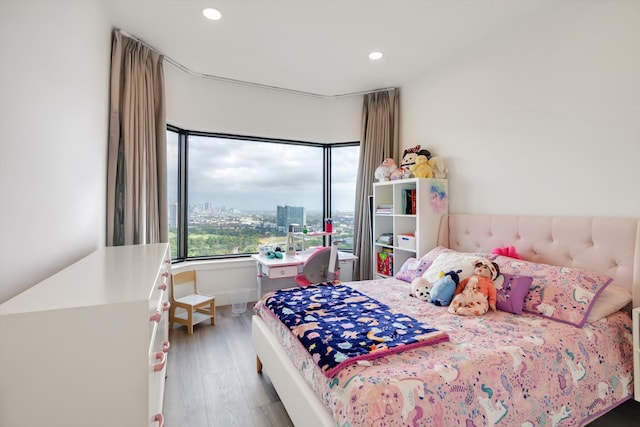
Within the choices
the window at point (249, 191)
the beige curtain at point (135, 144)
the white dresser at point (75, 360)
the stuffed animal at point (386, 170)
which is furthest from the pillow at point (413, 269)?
the beige curtain at point (135, 144)

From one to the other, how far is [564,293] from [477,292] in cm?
46

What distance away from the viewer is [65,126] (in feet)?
4.98

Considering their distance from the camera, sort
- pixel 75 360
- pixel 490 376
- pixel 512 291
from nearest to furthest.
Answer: pixel 75 360, pixel 490 376, pixel 512 291

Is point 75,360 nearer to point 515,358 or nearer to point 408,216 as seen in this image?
point 515,358

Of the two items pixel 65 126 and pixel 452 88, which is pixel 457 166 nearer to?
pixel 452 88

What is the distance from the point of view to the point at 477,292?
1979 mm

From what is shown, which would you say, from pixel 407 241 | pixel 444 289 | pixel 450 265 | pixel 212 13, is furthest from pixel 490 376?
A: pixel 212 13

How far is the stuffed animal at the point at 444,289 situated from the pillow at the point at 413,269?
0.43 metres

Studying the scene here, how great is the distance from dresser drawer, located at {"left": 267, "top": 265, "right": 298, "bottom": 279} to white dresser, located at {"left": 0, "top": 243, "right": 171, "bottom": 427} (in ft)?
7.41

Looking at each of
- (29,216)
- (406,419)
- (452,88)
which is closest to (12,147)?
(29,216)

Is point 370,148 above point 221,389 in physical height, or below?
above

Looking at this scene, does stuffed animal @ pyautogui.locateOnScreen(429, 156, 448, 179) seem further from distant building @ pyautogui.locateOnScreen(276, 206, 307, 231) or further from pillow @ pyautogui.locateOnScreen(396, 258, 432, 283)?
distant building @ pyautogui.locateOnScreen(276, 206, 307, 231)

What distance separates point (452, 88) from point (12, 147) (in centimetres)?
332

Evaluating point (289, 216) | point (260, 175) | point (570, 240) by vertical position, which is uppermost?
point (260, 175)
